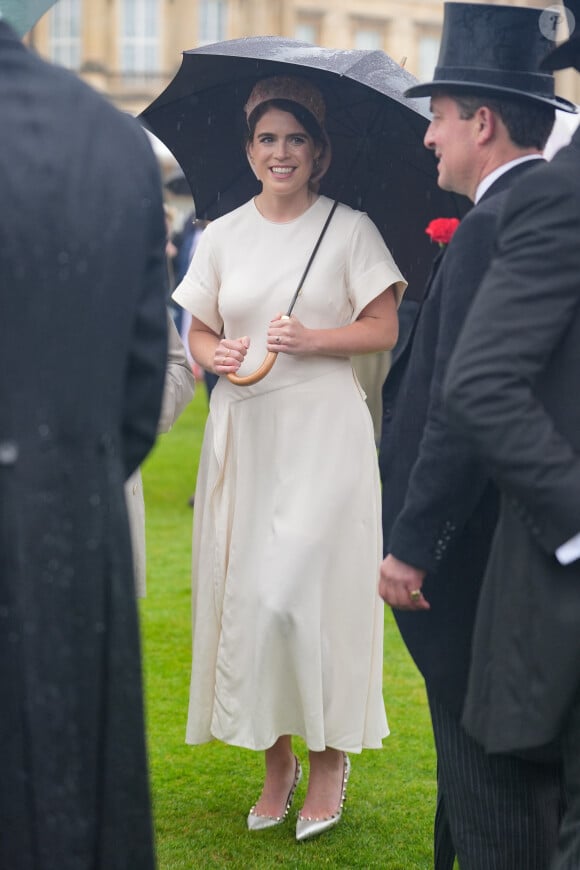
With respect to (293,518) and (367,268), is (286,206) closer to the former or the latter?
(367,268)

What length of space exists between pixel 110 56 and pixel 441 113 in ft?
193

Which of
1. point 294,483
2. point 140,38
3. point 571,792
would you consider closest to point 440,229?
point 294,483

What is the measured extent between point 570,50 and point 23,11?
1491 millimetres

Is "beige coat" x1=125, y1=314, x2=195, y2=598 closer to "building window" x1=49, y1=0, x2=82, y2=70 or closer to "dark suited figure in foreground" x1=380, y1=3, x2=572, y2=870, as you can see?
"dark suited figure in foreground" x1=380, y1=3, x2=572, y2=870

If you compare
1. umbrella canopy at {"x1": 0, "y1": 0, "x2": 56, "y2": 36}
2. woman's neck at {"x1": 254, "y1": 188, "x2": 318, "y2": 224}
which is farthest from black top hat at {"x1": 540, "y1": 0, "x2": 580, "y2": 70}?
woman's neck at {"x1": 254, "y1": 188, "x2": 318, "y2": 224}

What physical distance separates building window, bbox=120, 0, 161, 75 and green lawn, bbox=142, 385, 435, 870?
55.4 meters

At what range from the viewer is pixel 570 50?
10.3 feet

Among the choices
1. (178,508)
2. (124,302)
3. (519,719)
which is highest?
(124,302)

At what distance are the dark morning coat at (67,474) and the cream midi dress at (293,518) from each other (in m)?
2.08

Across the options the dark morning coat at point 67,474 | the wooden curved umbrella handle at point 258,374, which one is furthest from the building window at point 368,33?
the dark morning coat at point 67,474

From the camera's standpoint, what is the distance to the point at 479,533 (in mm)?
3354

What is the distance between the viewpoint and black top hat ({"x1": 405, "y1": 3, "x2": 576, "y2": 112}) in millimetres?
3457

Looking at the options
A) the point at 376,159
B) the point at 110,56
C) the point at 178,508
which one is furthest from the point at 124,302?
the point at 110,56

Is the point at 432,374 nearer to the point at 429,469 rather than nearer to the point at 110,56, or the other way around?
the point at 429,469
